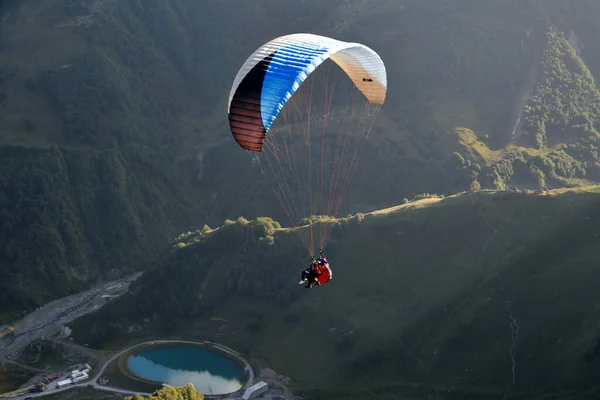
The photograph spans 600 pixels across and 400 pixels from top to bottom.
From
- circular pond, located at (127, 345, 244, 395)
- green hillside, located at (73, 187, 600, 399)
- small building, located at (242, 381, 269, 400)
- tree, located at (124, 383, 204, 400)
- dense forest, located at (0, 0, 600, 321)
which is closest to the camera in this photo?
tree, located at (124, 383, 204, 400)

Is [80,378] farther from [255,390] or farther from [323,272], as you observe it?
[323,272]

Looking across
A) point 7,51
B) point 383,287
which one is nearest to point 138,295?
point 383,287

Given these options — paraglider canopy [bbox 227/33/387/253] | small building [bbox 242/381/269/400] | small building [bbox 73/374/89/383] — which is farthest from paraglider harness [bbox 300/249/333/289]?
small building [bbox 73/374/89/383]

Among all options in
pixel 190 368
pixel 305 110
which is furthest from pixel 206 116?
pixel 190 368

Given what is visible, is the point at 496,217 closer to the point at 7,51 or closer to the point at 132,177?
the point at 132,177

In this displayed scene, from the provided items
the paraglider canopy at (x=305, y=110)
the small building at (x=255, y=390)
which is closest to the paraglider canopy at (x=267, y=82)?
the paraglider canopy at (x=305, y=110)

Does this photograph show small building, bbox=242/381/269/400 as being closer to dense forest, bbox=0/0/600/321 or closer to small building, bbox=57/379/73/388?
small building, bbox=57/379/73/388
